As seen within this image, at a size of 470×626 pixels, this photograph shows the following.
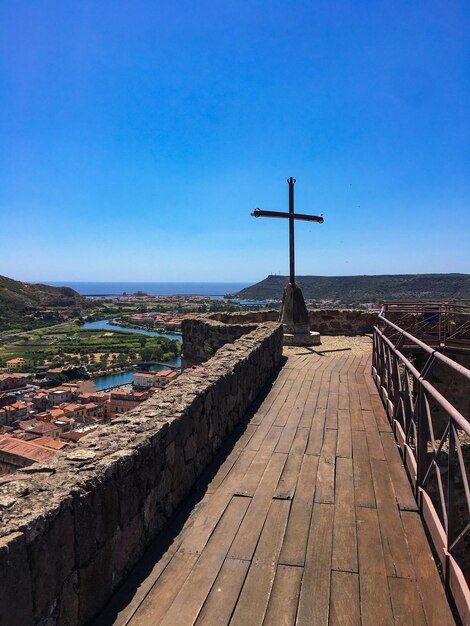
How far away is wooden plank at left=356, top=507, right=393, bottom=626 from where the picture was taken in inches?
82.3

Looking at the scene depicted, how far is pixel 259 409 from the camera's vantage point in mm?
5363

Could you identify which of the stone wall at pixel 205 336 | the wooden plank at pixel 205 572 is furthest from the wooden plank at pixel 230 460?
the stone wall at pixel 205 336

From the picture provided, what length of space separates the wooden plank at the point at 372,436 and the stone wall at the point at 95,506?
1.56m

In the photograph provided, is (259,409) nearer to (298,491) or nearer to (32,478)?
(298,491)

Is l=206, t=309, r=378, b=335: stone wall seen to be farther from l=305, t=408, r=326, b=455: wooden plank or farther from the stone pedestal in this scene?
l=305, t=408, r=326, b=455: wooden plank

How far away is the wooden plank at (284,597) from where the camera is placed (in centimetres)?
206

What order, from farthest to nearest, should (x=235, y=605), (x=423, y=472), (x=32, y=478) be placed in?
(x=423, y=472) → (x=235, y=605) → (x=32, y=478)

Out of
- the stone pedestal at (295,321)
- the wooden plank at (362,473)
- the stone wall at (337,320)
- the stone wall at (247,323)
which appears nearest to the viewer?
the wooden plank at (362,473)

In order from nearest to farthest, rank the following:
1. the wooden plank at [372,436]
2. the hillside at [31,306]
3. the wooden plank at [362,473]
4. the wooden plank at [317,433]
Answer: the wooden plank at [362,473] < the wooden plank at [372,436] < the wooden plank at [317,433] < the hillside at [31,306]

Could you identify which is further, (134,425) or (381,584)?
(134,425)

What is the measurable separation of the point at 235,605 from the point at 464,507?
3436 millimetres

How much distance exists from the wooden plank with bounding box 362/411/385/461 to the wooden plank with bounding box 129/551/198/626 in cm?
212

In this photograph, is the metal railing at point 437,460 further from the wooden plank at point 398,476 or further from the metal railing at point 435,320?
the metal railing at point 435,320

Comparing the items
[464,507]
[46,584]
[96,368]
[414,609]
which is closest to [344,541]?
[414,609]
